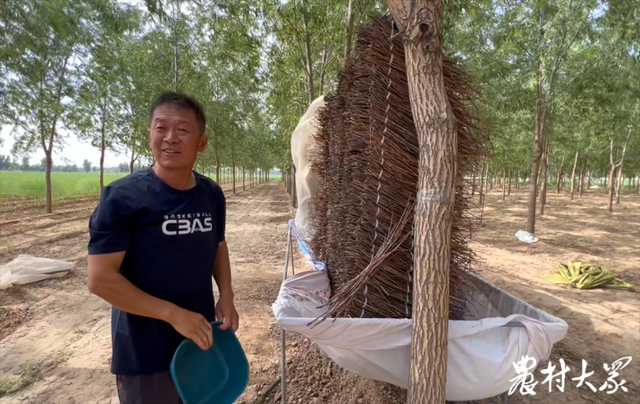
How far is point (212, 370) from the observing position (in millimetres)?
1496

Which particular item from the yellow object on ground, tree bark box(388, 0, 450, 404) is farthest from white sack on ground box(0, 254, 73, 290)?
the yellow object on ground

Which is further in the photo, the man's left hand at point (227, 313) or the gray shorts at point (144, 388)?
the man's left hand at point (227, 313)

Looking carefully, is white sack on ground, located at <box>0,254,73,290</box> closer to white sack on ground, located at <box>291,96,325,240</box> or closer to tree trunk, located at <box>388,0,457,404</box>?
white sack on ground, located at <box>291,96,325,240</box>

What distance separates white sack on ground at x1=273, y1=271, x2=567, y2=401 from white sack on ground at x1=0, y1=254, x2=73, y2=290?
5.59m

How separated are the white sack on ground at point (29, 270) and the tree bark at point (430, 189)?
6.29 metres

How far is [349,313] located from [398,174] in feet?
3.24

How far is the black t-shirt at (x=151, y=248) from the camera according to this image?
4.02 feet

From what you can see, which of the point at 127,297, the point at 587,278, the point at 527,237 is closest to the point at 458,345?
the point at 127,297

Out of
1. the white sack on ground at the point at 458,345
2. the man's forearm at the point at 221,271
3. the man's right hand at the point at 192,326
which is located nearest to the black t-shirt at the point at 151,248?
the man's right hand at the point at 192,326

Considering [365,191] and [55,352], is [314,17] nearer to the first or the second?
[365,191]

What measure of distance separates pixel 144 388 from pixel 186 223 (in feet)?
2.18

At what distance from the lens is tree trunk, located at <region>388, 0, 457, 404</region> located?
170cm

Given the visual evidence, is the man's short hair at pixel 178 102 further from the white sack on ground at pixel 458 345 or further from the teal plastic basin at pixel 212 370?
the white sack on ground at pixel 458 345

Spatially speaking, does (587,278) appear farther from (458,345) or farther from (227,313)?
(227,313)
